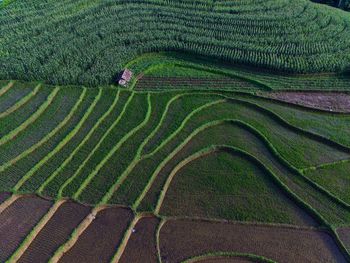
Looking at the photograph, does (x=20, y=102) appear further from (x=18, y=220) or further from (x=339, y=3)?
(x=339, y=3)

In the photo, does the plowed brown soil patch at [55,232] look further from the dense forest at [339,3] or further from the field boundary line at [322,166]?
the dense forest at [339,3]

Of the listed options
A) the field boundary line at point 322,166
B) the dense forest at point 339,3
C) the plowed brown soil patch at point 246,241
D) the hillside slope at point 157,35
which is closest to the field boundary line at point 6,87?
the hillside slope at point 157,35

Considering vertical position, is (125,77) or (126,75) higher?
(126,75)

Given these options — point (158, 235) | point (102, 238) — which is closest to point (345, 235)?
point (158, 235)

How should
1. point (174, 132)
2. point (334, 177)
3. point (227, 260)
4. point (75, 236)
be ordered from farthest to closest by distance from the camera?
point (174, 132) → point (334, 177) → point (75, 236) → point (227, 260)

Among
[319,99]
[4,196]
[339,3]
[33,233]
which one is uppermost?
[339,3]

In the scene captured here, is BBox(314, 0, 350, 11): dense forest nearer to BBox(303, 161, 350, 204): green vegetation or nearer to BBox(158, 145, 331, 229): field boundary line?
BBox(303, 161, 350, 204): green vegetation
